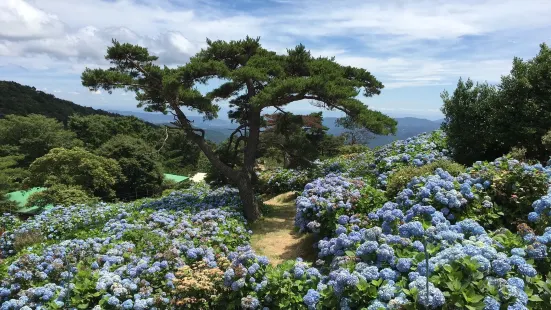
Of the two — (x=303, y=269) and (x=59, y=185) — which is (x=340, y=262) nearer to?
(x=303, y=269)

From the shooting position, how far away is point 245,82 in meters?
9.48

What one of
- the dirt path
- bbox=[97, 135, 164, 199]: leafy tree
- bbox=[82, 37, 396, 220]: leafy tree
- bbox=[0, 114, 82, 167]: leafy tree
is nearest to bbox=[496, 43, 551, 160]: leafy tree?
bbox=[82, 37, 396, 220]: leafy tree

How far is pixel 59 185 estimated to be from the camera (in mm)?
16594

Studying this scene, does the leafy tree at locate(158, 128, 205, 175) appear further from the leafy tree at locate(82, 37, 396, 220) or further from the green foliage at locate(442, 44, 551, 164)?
the green foliage at locate(442, 44, 551, 164)

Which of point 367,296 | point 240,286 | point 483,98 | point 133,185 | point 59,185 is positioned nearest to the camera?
point 367,296

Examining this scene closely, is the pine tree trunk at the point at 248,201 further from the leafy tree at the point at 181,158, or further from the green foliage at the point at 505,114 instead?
the leafy tree at the point at 181,158

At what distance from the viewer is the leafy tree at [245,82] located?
8477 mm

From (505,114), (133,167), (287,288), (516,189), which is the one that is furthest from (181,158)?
(287,288)

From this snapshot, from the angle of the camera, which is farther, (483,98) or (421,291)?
(483,98)

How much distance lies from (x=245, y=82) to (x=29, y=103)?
63.1 m

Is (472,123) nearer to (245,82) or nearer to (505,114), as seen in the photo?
(505,114)

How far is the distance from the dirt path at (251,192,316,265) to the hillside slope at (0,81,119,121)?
5123 centimetres

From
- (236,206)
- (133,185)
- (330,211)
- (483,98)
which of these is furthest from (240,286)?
(133,185)

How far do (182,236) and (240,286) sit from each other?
2802 millimetres
